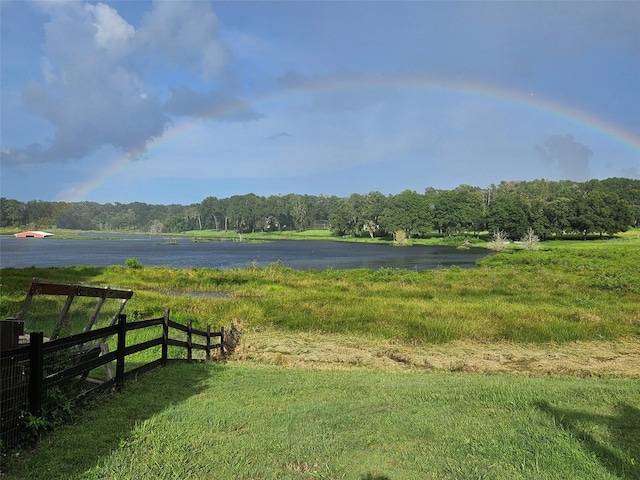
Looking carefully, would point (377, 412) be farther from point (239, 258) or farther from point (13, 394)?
point (239, 258)

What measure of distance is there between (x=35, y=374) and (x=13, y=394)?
12.0 inches

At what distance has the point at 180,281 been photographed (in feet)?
121

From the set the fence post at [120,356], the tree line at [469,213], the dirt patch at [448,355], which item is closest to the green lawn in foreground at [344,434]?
the fence post at [120,356]

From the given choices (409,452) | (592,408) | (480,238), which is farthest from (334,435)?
(480,238)

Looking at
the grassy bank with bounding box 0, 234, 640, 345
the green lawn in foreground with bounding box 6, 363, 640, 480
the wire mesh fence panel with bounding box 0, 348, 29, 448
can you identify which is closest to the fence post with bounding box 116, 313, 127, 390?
the green lawn in foreground with bounding box 6, 363, 640, 480

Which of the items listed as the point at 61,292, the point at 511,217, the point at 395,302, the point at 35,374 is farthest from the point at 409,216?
the point at 35,374

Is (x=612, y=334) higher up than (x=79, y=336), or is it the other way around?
(x=79, y=336)

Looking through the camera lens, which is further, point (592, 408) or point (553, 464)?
point (592, 408)

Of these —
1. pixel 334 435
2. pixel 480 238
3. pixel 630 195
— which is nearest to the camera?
pixel 334 435

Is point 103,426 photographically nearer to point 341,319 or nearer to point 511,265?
point 341,319

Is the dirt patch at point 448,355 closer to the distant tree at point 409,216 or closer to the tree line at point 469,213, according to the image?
the tree line at point 469,213

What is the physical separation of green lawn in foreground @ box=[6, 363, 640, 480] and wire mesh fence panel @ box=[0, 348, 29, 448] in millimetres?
331

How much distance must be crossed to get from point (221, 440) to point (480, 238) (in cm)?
13486

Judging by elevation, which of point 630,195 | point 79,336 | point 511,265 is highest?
point 630,195
